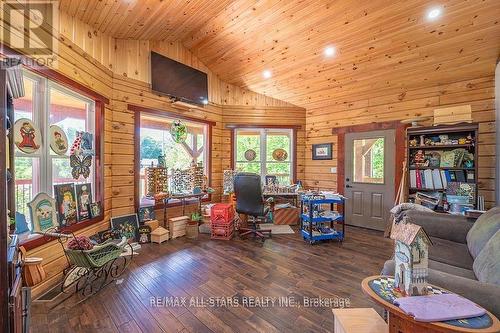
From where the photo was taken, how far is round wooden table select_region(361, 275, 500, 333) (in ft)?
2.94

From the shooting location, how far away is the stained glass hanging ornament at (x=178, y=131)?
432cm

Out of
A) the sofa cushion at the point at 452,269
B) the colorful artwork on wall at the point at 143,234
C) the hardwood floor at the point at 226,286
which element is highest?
the sofa cushion at the point at 452,269

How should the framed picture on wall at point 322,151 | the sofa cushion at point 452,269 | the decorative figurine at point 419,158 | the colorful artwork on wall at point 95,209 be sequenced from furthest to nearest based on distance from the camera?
the framed picture on wall at point 322,151
the decorative figurine at point 419,158
the colorful artwork on wall at point 95,209
the sofa cushion at point 452,269

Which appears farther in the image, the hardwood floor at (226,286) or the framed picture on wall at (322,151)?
the framed picture on wall at (322,151)

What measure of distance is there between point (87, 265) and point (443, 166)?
4.71m

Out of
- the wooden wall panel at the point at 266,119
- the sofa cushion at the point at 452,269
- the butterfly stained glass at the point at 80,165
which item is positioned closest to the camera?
the sofa cushion at the point at 452,269

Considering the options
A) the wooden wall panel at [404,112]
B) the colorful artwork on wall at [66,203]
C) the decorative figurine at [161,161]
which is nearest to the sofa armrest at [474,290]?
the wooden wall panel at [404,112]

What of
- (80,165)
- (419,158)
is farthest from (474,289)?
(80,165)

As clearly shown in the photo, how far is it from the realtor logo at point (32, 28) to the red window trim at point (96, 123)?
0.06m

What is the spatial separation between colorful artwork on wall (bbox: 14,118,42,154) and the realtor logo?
61cm

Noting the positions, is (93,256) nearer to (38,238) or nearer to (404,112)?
(38,238)

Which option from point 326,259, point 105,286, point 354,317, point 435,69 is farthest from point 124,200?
point 435,69

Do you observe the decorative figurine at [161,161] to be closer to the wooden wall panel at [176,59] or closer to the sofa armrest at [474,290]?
the wooden wall panel at [176,59]

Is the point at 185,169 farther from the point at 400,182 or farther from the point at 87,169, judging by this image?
the point at 400,182
